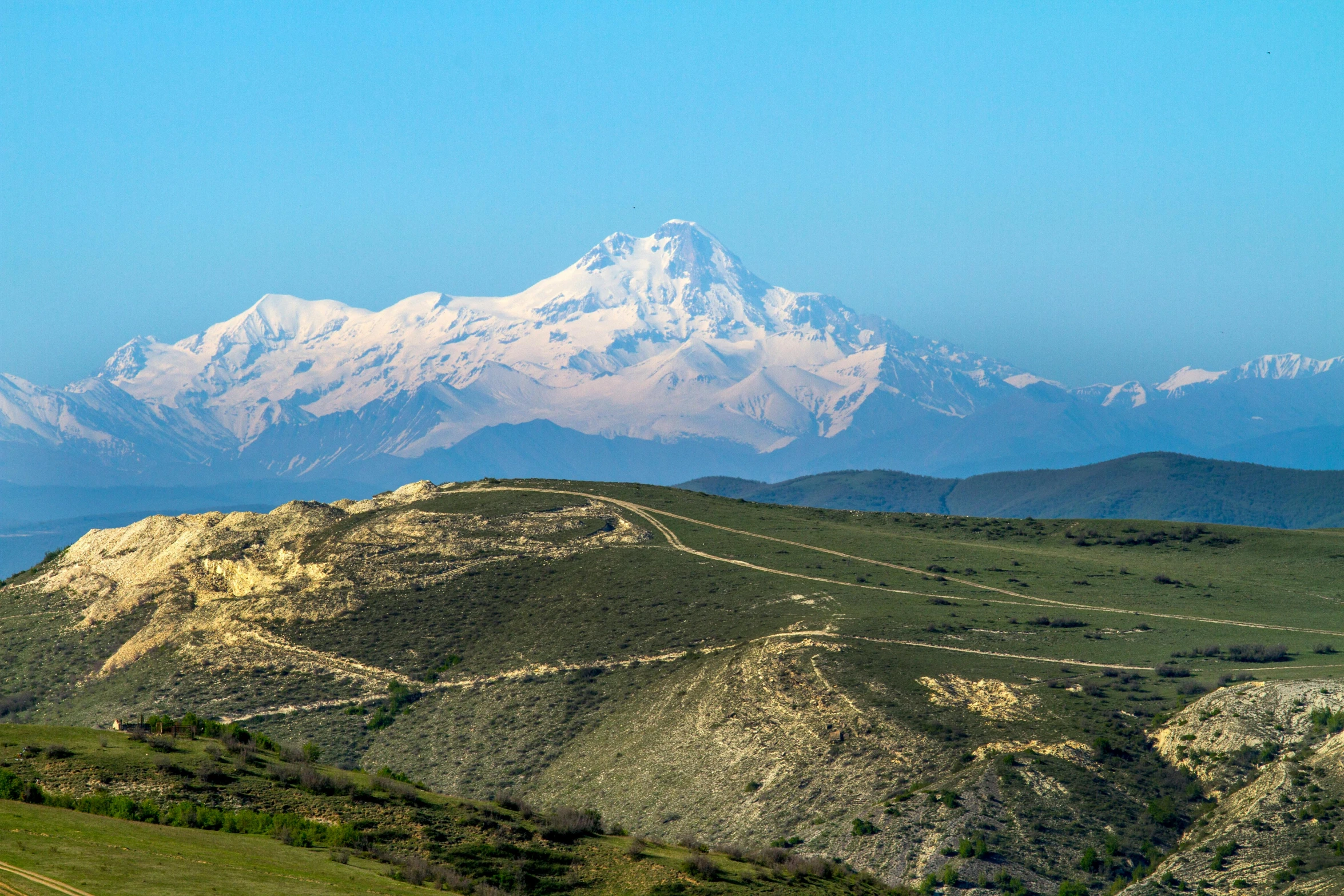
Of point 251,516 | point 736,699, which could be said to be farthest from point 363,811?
point 251,516

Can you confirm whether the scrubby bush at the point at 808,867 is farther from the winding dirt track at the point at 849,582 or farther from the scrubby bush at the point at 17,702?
the scrubby bush at the point at 17,702

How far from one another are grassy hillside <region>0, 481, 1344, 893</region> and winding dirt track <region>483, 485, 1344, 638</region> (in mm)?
587

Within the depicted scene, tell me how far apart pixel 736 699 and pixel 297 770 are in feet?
120

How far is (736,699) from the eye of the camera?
74938mm

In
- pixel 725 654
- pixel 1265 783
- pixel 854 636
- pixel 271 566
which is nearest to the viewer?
pixel 1265 783

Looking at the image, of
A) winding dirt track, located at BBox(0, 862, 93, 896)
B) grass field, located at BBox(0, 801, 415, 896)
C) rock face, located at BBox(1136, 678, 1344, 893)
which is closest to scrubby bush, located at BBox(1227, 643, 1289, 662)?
rock face, located at BBox(1136, 678, 1344, 893)

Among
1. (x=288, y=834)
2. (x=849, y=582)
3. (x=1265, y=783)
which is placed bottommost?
(x=1265, y=783)

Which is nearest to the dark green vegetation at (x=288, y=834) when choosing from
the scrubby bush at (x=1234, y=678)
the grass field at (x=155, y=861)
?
the grass field at (x=155, y=861)

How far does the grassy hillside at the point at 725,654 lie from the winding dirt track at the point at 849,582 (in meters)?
0.59

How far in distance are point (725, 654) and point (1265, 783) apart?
37.6 metres

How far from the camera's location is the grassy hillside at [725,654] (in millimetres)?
60531

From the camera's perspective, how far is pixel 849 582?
4220 inches

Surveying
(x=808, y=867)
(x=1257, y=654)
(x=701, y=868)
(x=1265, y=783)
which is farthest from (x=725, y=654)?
(x=701, y=868)

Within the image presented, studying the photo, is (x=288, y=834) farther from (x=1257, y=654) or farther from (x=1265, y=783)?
(x=1257, y=654)
